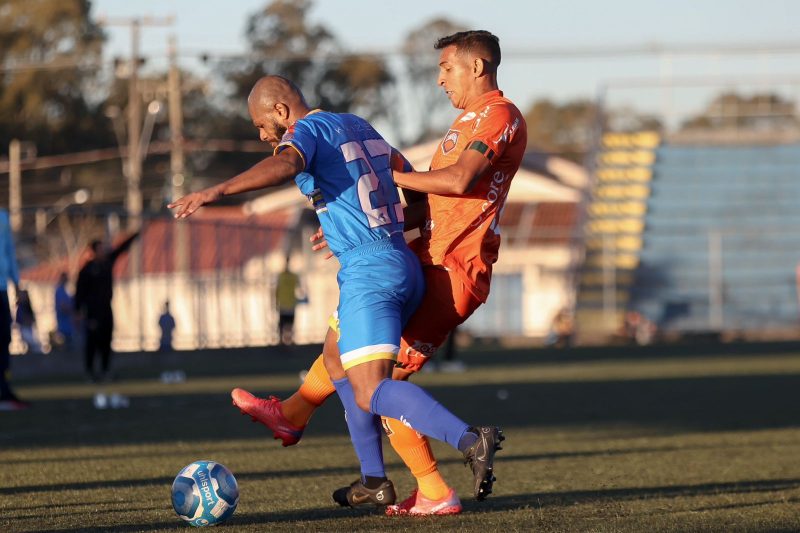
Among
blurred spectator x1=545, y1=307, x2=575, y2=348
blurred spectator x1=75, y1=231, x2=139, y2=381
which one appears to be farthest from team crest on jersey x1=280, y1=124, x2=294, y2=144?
blurred spectator x1=545, y1=307, x2=575, y2=348

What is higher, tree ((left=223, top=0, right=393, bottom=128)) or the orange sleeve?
tree ((left=223, top=0, right=393, bottom=128))

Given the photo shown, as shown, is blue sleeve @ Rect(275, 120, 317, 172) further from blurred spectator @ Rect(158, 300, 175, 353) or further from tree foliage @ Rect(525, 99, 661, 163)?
tree foliage @ Rect(525, 99, 661, 163)

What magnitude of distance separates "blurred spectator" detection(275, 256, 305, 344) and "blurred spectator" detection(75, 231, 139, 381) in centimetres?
830

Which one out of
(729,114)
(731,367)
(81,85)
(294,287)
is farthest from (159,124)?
(731,367)

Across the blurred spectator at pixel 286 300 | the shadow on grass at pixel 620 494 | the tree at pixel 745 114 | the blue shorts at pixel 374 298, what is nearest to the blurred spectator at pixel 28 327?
the blurred spectator at pixel 286 300

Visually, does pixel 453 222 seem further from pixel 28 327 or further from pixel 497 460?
pixel 28 327

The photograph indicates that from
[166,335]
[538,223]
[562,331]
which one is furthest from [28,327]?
[538,223]

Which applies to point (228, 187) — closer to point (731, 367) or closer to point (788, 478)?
point (788, 478)

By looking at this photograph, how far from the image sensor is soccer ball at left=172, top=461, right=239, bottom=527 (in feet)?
19.3

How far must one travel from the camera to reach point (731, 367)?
2109 cm

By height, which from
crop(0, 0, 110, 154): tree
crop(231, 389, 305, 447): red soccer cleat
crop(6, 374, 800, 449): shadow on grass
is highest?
crop(0, 0, 110, 154): tree

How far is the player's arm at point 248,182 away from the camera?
5352 millimetres

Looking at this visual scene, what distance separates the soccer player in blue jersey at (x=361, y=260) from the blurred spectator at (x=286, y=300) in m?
20.6

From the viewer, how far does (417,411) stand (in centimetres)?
573
